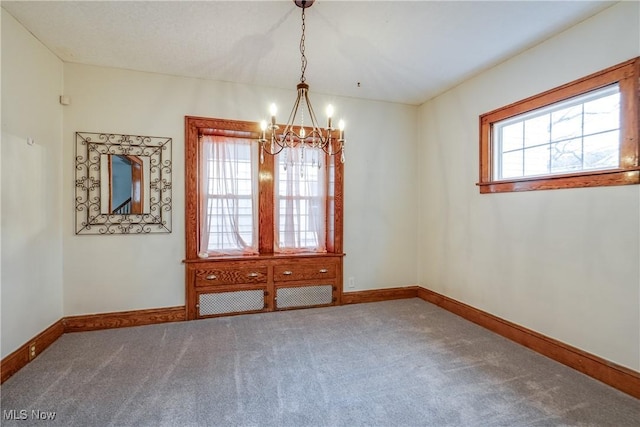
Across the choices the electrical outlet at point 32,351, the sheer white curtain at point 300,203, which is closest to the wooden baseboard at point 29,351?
the electrical outlet at point 32,351

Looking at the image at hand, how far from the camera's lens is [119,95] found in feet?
10.6

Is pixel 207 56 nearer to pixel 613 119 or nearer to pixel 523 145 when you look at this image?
pixel 523 145

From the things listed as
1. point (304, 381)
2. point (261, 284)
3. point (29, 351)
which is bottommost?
point (304, 381)

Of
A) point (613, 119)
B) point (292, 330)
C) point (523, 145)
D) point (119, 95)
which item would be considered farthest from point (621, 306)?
point (119, 95)

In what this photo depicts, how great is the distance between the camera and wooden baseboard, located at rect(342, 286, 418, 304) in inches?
159

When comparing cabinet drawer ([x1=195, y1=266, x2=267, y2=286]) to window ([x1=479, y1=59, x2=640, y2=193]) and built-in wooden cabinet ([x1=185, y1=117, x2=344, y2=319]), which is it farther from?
window ([x1=479, y1=59, x2=640, y2=193])

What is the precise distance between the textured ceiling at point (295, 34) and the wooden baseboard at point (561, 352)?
264cm

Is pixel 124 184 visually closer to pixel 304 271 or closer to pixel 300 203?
pixel 300 203

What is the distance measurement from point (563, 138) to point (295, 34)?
250 centimetres

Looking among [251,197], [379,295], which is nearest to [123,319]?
[251,197]

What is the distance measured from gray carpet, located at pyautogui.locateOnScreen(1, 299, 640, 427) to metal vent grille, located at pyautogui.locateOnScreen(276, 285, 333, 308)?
59 centimetres

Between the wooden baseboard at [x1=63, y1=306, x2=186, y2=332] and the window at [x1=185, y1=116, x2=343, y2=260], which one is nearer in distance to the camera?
the wooden baseboard at [x1=63, y1=306, x2=186, y2=332]

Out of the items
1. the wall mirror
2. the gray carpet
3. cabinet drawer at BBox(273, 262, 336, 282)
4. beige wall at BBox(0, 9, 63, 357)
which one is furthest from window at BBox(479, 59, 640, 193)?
beige wall at BBox(0, 9, 63, 357)

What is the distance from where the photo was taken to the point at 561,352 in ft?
8.20
